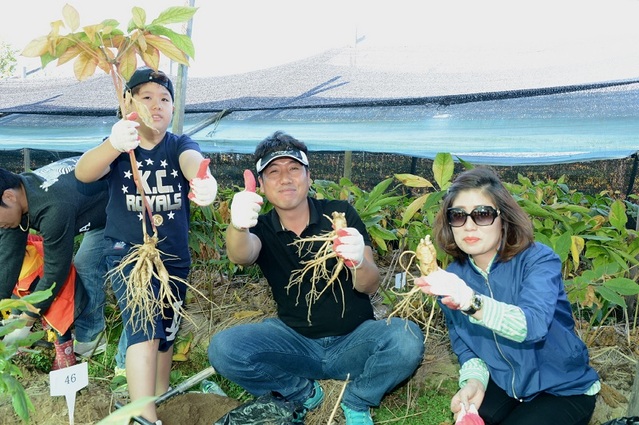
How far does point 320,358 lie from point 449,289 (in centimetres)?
76

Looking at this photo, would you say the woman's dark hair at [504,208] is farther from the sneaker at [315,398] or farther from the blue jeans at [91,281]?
the blue jeans at [91,281]

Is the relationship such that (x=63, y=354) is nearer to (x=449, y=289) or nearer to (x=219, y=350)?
(x=219, y=350)

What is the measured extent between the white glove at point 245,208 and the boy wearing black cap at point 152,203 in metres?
0.22

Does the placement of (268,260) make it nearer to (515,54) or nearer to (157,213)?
(157,213)

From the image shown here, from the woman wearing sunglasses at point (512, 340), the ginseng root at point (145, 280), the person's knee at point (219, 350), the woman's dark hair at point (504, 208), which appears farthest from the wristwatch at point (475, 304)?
the person's knee at point (219, 350)

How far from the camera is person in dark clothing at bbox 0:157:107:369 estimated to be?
2064mm

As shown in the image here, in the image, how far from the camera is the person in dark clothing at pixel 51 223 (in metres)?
2.06

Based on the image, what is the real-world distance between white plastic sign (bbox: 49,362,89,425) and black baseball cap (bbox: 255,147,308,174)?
823mm

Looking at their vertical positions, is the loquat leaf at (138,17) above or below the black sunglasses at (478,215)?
above

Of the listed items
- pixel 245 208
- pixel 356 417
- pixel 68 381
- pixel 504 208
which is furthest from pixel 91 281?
pixel 504 208

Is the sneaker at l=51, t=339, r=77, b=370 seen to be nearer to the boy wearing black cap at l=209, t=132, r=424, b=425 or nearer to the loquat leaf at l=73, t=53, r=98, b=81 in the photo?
the boy wearing black cap at l=209, t=132, r=424, b=425

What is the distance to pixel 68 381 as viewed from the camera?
1.79 metres

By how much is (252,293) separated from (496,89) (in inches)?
60.7

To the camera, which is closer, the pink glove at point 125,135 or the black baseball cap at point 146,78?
the pink glove at point 125,135
